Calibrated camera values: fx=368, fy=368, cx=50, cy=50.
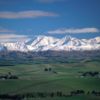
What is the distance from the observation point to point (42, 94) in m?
99.3

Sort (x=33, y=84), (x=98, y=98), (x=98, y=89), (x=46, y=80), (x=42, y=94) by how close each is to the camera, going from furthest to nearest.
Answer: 1. (x=46, y=80)
2. (x=33, y=84)
3. (x=98, y=89)
4. (x=42, y=94)
5. (x=98, y=98)

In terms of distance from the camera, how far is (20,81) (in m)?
125

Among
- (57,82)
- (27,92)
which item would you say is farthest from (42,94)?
(57,82)

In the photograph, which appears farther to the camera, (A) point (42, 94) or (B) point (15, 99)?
(A) point (42, 94)

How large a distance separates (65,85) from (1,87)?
2038cm

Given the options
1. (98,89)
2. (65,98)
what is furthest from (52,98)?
(98,89)

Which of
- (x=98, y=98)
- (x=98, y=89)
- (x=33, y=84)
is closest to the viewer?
(x=98, y=98)

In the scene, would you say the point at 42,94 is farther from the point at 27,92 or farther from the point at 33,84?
the point at 33,84

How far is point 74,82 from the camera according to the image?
122250 mm

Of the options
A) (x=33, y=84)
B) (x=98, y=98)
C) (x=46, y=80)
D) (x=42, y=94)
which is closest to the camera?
(x=98, y=98)

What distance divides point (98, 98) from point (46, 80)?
3913 cm

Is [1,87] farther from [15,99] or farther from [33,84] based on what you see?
[15,99]

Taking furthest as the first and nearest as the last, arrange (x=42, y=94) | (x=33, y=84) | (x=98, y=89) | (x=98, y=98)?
(x=33, y=84) → (x=98, y=89) → (x=42, y=94) → (x=98, y=98)

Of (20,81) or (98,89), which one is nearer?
(98,89)
